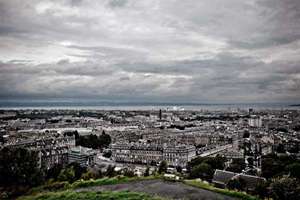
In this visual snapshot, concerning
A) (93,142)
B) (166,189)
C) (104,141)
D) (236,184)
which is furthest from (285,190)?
(104,141)

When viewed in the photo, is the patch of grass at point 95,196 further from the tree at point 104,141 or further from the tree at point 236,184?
the tree at point 104,141

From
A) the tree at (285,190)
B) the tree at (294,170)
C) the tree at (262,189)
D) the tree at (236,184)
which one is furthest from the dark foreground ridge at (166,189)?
the tree at (294,170)

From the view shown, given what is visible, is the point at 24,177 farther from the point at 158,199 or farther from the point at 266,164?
the point at 266,164

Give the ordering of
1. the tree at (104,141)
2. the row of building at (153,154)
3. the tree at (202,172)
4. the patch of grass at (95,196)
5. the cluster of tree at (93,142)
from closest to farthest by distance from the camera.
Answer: the patch of grass at (95,196) < the tree at (202,172) < the row of building at (153,154) < the cluster of tree at (93,142) < the tree at (104,141)

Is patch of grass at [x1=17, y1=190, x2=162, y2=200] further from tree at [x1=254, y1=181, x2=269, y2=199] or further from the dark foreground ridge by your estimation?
tree at [x1=254, y1=181, x2=269, y2=199]

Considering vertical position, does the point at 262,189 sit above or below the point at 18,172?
below

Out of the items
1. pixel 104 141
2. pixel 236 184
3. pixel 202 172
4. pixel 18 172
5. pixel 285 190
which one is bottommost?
pixel 104 141

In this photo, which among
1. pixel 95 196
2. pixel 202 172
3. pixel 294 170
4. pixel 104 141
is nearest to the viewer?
pixel 95 196

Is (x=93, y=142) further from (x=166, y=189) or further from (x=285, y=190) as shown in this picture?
(x=166, y=189)

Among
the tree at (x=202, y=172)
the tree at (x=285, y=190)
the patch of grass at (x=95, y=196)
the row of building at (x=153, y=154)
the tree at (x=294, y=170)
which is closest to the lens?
the patch of grass at (x=95, y=196)
